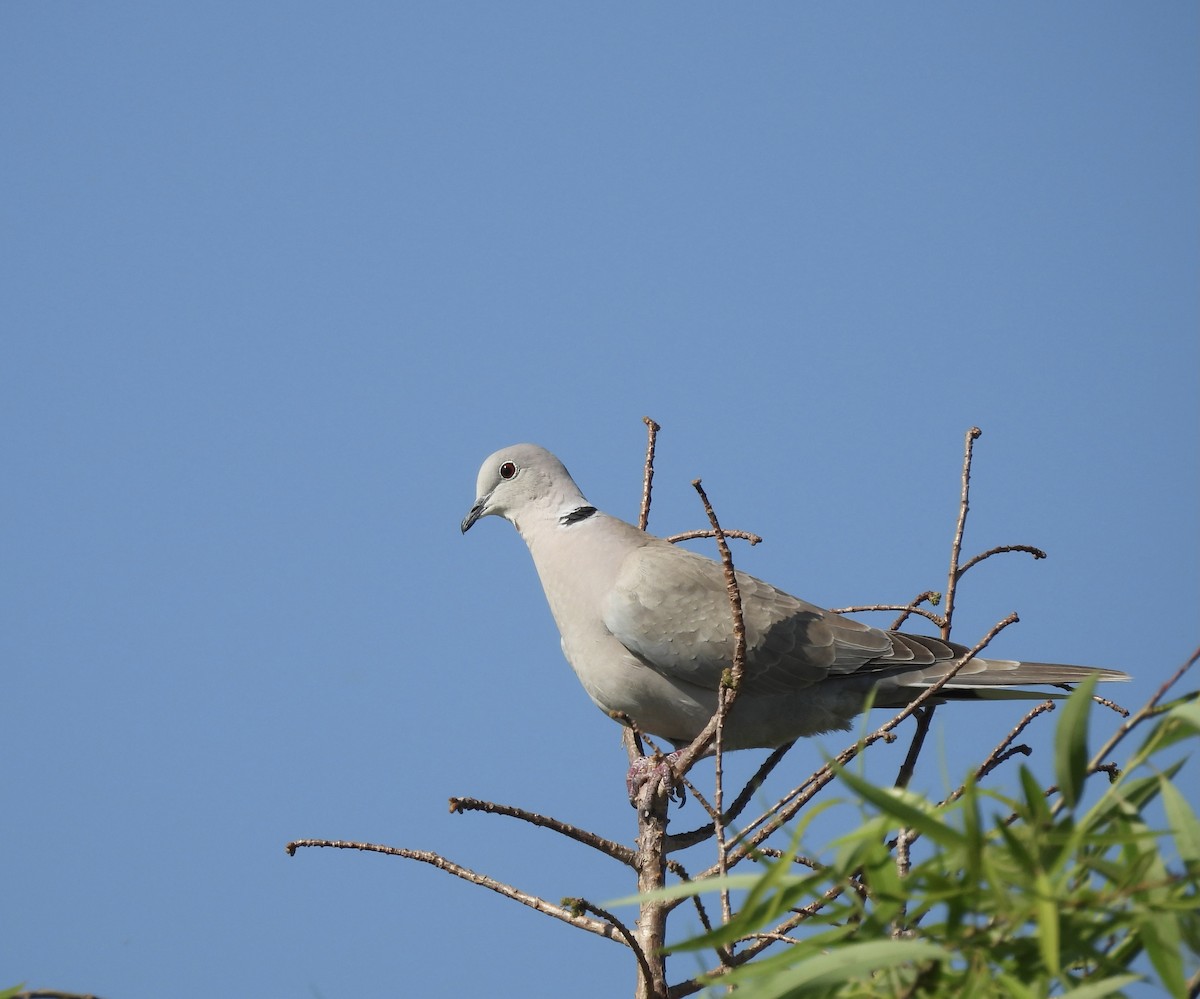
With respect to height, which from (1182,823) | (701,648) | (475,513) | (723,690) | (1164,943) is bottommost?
(1164,943)

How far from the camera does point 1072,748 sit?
128cm

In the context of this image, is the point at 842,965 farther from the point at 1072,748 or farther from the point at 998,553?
the point at 998,553

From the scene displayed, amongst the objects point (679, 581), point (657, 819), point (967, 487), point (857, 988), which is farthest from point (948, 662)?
point (857, 988)

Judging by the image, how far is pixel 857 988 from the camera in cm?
140

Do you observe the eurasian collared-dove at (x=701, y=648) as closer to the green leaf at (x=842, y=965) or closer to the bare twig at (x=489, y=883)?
the bare twig at (x=489, y=883)

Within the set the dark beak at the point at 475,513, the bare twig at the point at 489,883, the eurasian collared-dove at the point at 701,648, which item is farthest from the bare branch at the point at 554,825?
the dark beak at the point at 475,513

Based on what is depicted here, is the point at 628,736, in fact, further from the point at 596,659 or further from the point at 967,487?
the point at 967,487

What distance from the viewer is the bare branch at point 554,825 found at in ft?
8.12

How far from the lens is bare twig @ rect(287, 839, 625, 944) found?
2674mm

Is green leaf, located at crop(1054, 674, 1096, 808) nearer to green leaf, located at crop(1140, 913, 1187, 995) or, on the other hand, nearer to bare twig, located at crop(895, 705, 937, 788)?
green leaf, located at crop(1140, 913, 1187, 995)

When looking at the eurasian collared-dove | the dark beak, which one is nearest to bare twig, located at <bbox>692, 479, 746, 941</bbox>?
the eurasian collared-dove

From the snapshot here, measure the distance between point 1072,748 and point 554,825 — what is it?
1598 millimetres

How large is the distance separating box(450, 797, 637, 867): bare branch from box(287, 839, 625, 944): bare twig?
157 millimetres

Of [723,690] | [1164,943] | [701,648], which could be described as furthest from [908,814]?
[701,648]
